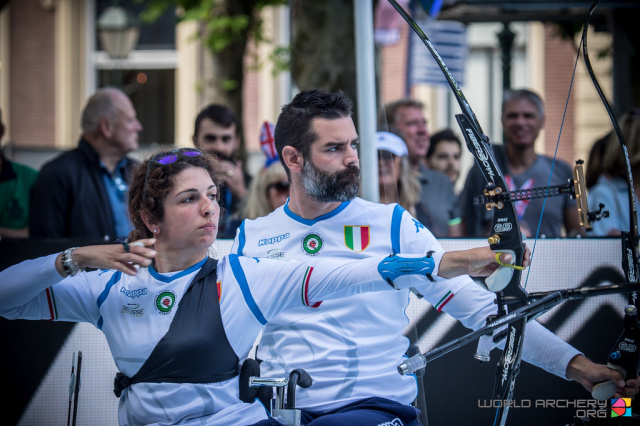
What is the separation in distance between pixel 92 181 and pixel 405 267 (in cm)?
285

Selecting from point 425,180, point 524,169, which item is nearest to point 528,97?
point 524,169

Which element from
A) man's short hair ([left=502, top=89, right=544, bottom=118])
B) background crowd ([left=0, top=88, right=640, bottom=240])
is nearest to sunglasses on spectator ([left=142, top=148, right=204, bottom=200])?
background crowd ([left=0, top=88, right=640, bottom=240])

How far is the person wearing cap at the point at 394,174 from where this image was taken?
4.88 metres

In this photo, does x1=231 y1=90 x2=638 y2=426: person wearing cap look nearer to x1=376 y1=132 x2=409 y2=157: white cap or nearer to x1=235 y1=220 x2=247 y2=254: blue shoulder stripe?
x1=235 y1=220 x2=247 y2=254: blue shoulder stripe

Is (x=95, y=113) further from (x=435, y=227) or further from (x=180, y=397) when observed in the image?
(x=180, y=397)

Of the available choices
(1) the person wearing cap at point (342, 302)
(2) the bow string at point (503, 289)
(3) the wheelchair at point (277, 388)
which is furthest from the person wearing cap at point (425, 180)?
(3) the wheelchair at point (277, 388)

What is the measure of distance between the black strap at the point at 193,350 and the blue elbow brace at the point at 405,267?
0.61 meters

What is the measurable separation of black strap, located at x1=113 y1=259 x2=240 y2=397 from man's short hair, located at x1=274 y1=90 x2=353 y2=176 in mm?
736

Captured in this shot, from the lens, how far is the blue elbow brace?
257 cm

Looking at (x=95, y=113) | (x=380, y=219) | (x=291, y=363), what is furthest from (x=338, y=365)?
(x=95, y=113)

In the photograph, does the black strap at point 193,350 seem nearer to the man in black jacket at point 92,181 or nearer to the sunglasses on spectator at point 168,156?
the sunglasses on spectator at point 168,156

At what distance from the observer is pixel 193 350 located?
2.74 m

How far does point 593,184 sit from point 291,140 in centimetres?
293

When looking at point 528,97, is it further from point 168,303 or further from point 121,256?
point 121,256
